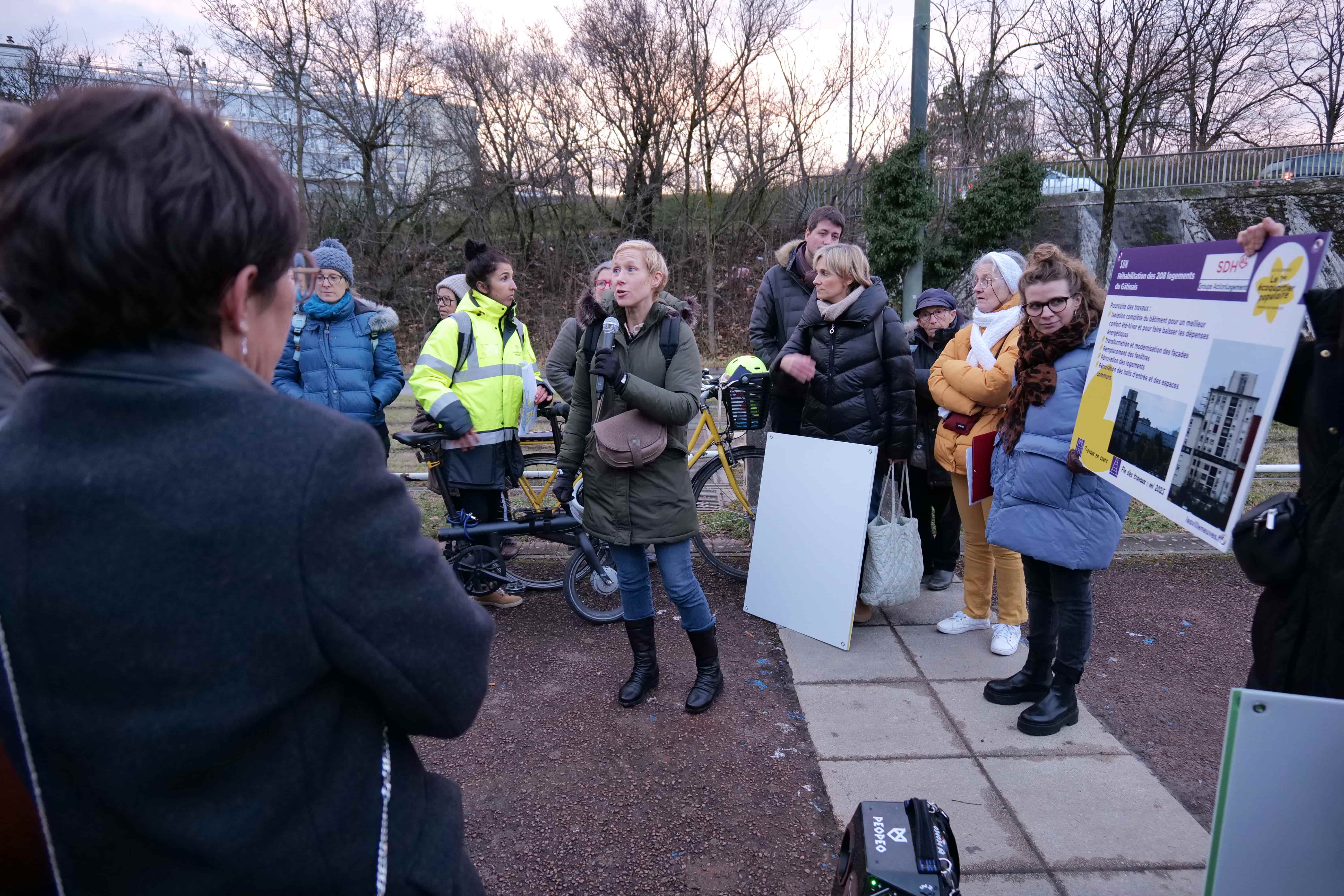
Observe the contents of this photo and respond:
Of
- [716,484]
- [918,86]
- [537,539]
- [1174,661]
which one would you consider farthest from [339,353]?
[918,86]

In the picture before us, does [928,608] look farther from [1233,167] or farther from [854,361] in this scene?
[1233,167]

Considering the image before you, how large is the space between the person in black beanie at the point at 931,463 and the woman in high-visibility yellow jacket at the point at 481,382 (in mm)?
2254

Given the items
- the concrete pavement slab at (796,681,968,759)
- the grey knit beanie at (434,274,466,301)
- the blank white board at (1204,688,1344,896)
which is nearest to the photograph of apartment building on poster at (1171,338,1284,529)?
the blank white board at (1204,688,1344,896)

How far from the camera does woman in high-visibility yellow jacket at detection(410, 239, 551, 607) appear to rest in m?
4.50

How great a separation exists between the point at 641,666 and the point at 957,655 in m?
1.61

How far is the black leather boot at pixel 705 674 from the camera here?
3648 mm

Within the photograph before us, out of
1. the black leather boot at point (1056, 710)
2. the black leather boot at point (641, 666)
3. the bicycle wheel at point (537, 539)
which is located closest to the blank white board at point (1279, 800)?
the black leather boot at point (1056, 710)

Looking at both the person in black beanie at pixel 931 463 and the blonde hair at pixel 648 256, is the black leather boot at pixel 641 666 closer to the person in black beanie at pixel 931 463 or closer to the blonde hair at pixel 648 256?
the blonde hair at pixel 648 256

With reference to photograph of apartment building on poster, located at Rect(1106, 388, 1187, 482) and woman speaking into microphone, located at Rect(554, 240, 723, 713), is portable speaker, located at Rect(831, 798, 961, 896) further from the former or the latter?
woman speaking into microphone, located at Rect(554, 240, 723, 713)

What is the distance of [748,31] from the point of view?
16.7 metres

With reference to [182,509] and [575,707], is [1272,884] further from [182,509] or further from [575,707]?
[575,707]

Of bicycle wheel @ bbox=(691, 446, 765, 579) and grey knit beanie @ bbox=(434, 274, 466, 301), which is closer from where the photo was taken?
bicycle wheel @ bbox=(691, 446, 765, 579)

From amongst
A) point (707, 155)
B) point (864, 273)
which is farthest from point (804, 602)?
point (707, 155)

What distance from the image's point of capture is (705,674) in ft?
12.2
